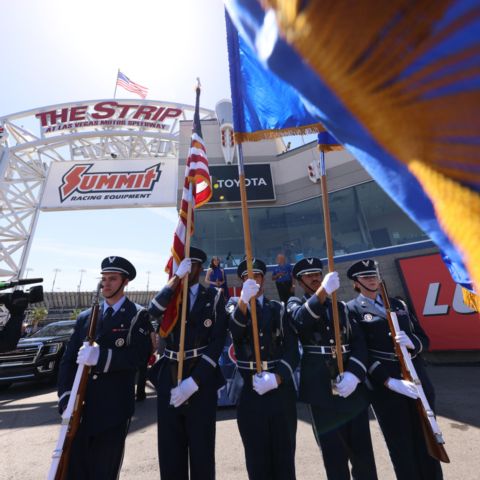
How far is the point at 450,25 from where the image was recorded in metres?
0.52

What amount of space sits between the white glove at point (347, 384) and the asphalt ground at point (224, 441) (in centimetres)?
118

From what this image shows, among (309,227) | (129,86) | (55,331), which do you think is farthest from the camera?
(129,86)

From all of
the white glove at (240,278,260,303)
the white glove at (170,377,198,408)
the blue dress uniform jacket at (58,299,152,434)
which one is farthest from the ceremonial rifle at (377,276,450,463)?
the blue dress uniform jacket at (58,299,152,434)

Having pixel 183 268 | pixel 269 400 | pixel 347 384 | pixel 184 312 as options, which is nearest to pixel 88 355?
pixel 184 312

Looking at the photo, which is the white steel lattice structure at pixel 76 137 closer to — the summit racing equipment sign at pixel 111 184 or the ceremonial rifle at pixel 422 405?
the summit racing equipment sign at pixel 111 184

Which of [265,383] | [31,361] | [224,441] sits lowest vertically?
[224,441]

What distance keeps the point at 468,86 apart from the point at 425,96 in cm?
8

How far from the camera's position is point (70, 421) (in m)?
2.11

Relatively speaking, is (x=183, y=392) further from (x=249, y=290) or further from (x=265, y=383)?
(x=249, y=290)

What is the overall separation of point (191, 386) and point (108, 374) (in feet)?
2.63

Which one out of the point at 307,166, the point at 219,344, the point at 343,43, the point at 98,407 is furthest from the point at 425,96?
the point at 307,166

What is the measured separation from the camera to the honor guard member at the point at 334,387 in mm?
2234

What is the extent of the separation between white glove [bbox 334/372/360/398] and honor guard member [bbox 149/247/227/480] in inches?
42.1

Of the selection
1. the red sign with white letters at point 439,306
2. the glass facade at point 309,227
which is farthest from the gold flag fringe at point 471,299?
the glass facade at point 309,227
